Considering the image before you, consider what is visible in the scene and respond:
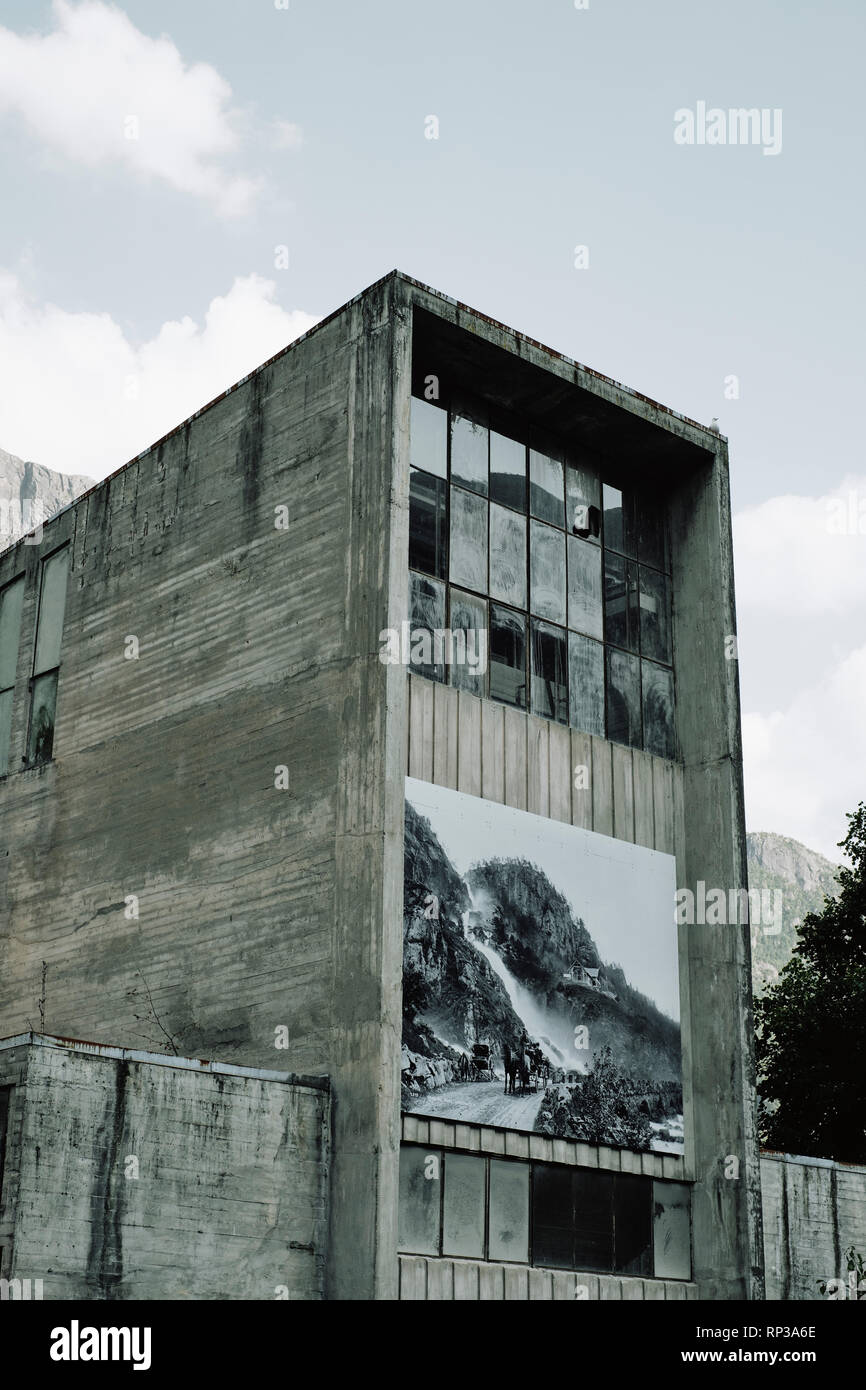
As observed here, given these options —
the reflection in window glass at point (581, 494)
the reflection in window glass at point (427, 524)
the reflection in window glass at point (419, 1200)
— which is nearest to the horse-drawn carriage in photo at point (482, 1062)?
the reflection in window glass at point (419, 1200)

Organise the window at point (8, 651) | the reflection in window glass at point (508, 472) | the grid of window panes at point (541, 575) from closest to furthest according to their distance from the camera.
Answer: the grid of window panes at point (541, 575)
the reflection in window glass at point (508, 472)
the window at point (8, 651)

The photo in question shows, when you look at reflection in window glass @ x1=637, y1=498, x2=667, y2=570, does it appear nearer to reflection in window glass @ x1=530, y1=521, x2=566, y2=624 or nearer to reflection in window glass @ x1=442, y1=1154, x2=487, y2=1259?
reflection in window glass @ x1=530, y1=521, x2=566, y2=624

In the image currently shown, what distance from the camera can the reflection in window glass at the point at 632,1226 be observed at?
23219mm

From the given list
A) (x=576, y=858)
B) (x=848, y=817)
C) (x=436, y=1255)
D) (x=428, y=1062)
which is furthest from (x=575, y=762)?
(x=848, y=817)

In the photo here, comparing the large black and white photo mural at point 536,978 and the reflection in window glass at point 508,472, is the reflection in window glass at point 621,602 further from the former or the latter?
the large black and white photo mural at point 536,978

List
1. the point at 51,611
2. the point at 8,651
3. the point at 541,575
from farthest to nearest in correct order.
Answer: the point at 8,651 < the point at 51,611 < the point at 541,575

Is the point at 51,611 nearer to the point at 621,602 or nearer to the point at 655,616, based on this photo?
the point at 621,602

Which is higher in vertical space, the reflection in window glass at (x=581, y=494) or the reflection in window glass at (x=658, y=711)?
the reflection in window glass at (x=581, y=494)

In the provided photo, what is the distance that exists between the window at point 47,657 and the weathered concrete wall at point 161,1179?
9.92m

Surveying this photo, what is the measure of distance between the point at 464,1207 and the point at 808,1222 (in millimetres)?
7545

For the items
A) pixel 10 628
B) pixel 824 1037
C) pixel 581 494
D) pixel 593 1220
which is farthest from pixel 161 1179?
pixel 824 1037

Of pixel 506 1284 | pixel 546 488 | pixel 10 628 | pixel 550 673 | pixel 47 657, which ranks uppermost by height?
pixel 546 488

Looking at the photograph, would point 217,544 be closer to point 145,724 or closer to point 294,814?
point 145,724

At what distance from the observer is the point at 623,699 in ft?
86.4
